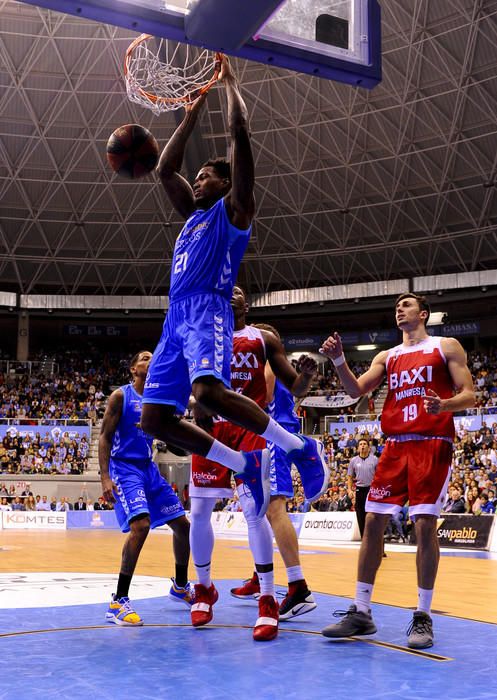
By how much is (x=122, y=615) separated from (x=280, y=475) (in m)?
1.49

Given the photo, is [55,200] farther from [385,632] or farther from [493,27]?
[385,632]

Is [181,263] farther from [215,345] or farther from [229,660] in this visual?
[229,660]

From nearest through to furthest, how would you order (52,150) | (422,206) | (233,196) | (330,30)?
(233,196) → (330,30) → (52,150) → (422,206)

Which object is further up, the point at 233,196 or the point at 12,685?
the point at 233,196

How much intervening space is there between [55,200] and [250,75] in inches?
443

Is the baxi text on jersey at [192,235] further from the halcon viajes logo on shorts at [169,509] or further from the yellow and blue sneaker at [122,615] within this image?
the yellow and blue sneaker at [122,615]

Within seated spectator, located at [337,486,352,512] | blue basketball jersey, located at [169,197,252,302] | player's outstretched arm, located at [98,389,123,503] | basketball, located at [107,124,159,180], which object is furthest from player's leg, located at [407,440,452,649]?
seated spectator, located at [337,486,352,512]

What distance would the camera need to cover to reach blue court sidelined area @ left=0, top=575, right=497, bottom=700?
3197 millimetres

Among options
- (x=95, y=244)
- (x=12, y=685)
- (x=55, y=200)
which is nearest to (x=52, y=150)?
(x=55, y=200)

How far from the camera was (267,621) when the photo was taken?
14.5 feet

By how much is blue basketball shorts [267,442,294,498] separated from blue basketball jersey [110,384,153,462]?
1.01 metres

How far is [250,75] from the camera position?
25797 millimetres

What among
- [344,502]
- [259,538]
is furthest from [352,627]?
[344,502]

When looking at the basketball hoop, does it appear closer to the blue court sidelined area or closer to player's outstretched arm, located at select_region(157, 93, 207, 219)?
player's outstretched arm, located at select_region(157, 93, 207, 219)
